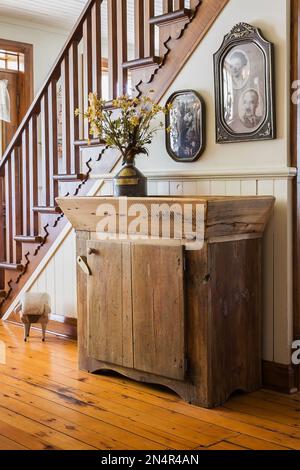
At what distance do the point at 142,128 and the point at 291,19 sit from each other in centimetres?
101

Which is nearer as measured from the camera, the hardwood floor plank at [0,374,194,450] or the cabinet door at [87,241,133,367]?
the hardwood floor plank at [0,374,194,450]

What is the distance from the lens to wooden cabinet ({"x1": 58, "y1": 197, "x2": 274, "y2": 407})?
295 centimetres

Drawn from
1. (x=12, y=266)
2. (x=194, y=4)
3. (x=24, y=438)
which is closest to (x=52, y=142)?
(x=12, y=266)

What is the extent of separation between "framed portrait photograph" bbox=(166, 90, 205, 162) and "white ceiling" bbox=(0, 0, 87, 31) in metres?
2.76

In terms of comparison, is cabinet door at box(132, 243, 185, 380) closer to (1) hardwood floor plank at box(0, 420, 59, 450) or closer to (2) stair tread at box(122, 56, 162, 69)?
(1) hardwood floor plank at box(0, 420, 59, 450)

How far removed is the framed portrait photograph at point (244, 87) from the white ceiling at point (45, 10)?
2983mm

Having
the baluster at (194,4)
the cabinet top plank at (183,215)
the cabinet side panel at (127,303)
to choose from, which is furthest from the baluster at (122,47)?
the cabinet side panel at (127,303)

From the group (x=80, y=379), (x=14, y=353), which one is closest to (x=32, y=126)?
(x=14, y=353)

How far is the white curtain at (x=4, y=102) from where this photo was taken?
6344 millimetres

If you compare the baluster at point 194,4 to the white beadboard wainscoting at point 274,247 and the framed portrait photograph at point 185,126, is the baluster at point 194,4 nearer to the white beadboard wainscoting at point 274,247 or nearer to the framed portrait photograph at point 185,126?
the framed portrait photograph at point 185,126

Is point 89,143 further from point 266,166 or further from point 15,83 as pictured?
point 15,83

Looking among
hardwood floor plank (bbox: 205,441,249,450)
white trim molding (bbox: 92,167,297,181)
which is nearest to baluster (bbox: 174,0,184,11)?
white trim molding (bbox: 92,167,297,181)

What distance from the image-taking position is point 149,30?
3.77m

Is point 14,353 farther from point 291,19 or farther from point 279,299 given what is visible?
point 291,19
